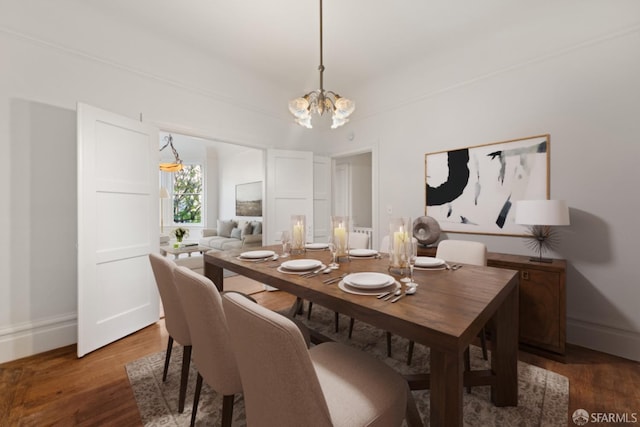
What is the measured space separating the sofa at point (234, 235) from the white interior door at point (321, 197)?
206cm

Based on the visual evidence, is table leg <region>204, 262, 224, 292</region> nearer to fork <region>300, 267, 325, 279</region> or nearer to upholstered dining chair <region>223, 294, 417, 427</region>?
fork <region>300, 267, 325, 279</region>

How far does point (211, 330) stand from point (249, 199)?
6.00 m

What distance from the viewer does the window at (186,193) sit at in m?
8.05

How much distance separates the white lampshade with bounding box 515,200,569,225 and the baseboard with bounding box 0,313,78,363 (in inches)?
160

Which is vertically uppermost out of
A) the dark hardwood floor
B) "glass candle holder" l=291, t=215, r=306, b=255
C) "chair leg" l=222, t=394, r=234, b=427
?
"glass candle holder" l=291, t=215, r=306, b=255

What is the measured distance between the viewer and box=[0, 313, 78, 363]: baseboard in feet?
6.75

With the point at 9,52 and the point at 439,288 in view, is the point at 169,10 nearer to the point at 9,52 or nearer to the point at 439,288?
the point at 9,52

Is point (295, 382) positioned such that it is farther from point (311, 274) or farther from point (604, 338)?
point (604, 338)

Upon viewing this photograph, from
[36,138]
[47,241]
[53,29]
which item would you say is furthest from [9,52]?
[47,241]

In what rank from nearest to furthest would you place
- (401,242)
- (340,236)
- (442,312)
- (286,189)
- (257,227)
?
(442,312)
(401,242)
(340,236)
(286,189)
(257,227)

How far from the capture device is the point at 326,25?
2629 mm

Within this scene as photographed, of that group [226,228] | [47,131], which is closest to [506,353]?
[47,131]

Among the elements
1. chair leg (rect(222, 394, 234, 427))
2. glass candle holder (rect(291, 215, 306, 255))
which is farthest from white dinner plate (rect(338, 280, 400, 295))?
glass candle holder (rect(291, 215, 306, 255))

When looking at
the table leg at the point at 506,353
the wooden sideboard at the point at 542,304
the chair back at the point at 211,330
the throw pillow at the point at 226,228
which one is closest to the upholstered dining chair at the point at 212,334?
the chair back at the point at 211,330
